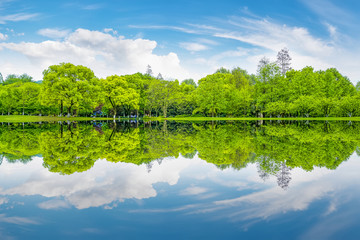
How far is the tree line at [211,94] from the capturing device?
52000 millimetres

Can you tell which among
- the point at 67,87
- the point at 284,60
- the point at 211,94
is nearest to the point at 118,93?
the point at 67,87

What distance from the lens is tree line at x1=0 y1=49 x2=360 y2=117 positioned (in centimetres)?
5200

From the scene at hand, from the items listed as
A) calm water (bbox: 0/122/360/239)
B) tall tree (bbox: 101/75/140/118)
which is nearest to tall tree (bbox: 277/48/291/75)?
tall tree (bbox: 101/75/140/118)

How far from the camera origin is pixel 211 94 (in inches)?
2393

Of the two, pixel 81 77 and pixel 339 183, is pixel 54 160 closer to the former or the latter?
pixel 339 183

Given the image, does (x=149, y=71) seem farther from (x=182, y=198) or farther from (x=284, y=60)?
(x=182, y=198)

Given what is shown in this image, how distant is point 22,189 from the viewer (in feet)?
17.7

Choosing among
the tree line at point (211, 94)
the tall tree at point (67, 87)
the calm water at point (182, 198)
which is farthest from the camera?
the tree line at point (211, 94)

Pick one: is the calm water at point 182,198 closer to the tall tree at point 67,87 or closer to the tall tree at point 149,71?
the tall tree at point 67,87

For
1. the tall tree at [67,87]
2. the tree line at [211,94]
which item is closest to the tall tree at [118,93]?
→ the tree line at [211,94]

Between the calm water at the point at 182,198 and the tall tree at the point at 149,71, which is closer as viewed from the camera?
the calm water at the point at 182,198

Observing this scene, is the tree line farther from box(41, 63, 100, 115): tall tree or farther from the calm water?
the calm water

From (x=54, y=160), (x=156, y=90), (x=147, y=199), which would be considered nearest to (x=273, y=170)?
(x=147, y=199)

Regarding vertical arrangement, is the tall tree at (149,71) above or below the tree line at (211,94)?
above
